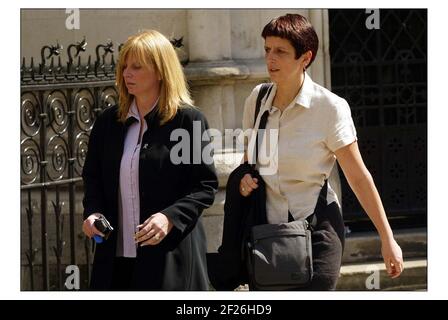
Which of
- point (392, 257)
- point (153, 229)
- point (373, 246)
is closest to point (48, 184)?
point (153, 229)

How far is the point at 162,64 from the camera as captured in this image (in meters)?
5.96

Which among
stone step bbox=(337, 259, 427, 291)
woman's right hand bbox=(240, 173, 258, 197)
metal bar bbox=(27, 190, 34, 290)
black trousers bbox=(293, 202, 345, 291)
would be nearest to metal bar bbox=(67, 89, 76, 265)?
metal bar bbox=(27, 190, 34, 290)

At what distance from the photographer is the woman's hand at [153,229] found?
18.7 ft

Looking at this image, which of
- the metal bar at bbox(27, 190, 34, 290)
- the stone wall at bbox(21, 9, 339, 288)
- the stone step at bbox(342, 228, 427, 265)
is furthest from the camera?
the stone step at bbox(342, 228, 427, 265)

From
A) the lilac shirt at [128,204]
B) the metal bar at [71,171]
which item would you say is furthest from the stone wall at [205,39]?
the lilac shirt at [128,204]

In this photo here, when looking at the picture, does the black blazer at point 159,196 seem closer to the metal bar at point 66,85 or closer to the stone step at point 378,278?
the metal bar at point 66,85

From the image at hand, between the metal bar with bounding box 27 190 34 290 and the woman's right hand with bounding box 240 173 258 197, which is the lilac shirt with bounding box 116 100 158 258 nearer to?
the woman's right hand with bounding box 240 173 258 197

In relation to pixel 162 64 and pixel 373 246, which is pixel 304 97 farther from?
pixel 373 246

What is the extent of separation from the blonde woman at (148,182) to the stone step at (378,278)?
126 inches

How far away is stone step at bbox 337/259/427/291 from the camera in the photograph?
29.7 ft

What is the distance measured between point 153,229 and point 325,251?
0.75 m

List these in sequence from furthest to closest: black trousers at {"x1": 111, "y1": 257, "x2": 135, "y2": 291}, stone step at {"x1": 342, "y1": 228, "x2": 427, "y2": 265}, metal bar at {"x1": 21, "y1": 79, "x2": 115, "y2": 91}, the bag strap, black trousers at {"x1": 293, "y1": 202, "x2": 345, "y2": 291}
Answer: stone step at {"x1": 342, "y1": 228, "x2": 427, "y2": 265} < metal bar at {"x1": 21, "y1": 79, "x2": 115, "y2": 91} < black trousers at {"x1": 111, "y1": 257, "x2": 135, "y2": 291} < the bag strap < black trousers at {"x1": 293, "y1": 202, "x2": 345, "y2": 291}

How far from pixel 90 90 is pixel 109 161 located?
224cm

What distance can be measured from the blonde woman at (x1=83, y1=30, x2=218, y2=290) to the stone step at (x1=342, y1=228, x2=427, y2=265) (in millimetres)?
3485
